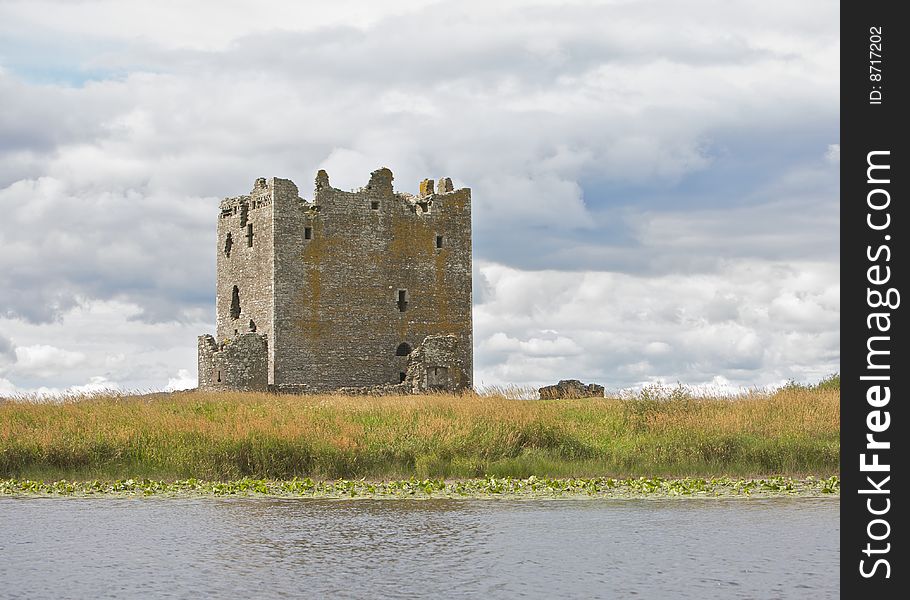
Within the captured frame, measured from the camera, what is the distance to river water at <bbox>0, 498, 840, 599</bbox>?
12242 mm

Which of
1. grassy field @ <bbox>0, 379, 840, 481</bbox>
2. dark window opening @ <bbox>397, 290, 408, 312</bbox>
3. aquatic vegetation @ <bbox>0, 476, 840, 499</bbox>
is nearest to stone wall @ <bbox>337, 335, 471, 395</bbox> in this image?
dark window opening @ <bbox>397, 290, 408, 312</bbox>

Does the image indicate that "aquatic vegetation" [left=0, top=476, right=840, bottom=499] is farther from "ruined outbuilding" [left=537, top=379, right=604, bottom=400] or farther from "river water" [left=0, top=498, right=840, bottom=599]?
"ruined outbuilding" [left=537, top=379, right=604, bottom=400]

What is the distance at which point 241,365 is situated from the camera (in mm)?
42906

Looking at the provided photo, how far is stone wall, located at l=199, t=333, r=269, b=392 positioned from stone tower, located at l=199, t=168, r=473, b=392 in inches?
1.7

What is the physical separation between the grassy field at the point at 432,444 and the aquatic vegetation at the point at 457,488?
25.3 inches

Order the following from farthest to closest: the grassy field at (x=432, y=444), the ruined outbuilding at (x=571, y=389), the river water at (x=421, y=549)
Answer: the ruined outbuilding at (x=571, y=389) < the grassy field at (x=432, y=444) < the river water at (x=421, y=549)

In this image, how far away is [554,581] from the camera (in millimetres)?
12555

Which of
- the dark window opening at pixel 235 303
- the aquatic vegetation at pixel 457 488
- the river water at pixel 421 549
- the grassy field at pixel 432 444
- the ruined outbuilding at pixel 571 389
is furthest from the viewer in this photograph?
the dark window opening at pixel 235 303

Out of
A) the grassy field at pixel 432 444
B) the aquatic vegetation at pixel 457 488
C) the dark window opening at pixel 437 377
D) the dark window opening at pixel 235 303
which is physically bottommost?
the aquatic vegetation at pixel 457 488

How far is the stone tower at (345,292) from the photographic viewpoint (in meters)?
44.3

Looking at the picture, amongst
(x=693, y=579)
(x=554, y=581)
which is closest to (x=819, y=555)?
(x=693, y=579)

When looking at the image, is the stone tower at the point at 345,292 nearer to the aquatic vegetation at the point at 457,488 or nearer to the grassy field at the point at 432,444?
the grassy field at the point at 432,444

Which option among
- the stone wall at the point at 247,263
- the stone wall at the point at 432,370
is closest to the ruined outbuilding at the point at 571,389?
the stone wall at the point at 432,370
